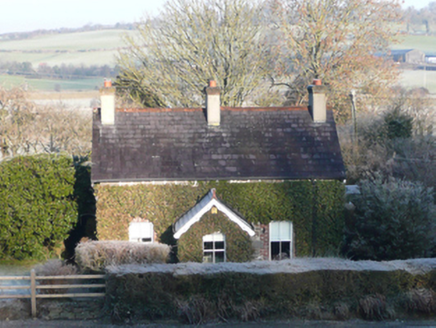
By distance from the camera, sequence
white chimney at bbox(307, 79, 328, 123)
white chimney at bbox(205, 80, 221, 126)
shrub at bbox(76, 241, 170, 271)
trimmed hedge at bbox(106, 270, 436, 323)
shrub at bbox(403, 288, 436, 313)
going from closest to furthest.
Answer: trimmed hedge at bbox(106, 270, 436, 323) → shrub at bbox(403, 288, 436, 313) → shrub at bbox(76, 241, 170, 271) → white chimney at bbox(205, 80, 221, 126) → white chimney at bbox(307, 79, 328, 123)

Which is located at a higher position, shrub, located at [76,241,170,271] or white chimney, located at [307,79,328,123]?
white chimney, located at [307,79,328,123]

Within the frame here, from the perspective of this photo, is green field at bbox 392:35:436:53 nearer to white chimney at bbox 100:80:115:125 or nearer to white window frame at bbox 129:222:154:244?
white chimney at bbox 100:80:115:125

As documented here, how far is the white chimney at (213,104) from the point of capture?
1869 centimetres

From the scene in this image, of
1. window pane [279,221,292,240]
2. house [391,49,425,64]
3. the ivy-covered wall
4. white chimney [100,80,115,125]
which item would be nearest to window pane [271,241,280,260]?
window pane [279,221,292,240]

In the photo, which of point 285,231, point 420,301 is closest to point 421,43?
point 285,231

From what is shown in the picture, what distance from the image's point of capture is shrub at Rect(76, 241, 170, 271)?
1455cm

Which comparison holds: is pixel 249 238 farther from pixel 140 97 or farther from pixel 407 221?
pixel 140 97

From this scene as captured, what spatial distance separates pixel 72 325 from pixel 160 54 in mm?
22324

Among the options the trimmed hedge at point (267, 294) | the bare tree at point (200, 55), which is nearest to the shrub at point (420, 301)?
the trimmed hedge at point (267, 294)

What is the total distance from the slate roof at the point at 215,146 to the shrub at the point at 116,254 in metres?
2.91

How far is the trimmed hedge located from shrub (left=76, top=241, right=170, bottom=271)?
162 centimetres

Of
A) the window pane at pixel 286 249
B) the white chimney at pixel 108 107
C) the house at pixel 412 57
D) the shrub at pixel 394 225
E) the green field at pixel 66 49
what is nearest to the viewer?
the shrub at pixel 394 225

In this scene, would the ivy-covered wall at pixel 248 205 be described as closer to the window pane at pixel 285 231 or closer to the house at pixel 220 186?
the house at pixel 220 186

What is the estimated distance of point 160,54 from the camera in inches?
1270
